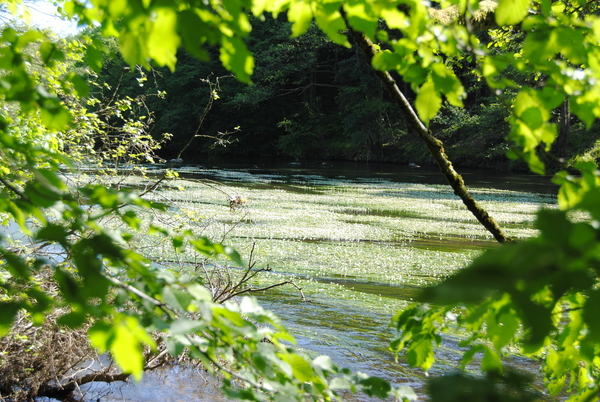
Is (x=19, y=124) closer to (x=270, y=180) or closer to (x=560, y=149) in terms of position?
(x=270, y=180)

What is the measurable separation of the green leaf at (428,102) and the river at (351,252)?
3120 millimetres

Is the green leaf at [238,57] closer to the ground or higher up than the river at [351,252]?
higher up

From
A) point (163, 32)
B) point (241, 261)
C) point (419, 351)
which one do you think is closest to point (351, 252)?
point (419, 351)

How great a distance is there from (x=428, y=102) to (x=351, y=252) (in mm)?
9209

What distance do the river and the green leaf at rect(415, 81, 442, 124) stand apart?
3.12 m

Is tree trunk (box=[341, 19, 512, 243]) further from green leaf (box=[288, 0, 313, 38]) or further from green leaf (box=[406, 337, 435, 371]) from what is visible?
green leaf (box=[288, 0, 313, 38])

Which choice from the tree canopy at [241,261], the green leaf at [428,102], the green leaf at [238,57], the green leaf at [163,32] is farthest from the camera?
the green leaf at [428,102]

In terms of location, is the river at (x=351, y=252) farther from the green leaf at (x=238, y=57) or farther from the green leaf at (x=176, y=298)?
the green leaf at (x=238, y=57)

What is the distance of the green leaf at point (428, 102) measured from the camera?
5.38ft

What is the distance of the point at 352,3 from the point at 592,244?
3.56ft

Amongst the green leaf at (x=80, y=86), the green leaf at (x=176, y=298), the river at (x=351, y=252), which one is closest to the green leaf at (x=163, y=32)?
the green leaf at (x=176, y=298)

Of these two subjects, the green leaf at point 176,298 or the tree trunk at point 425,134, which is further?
the tree trunk at point 425,134

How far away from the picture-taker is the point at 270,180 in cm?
2472

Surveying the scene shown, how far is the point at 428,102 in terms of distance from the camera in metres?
1.65
